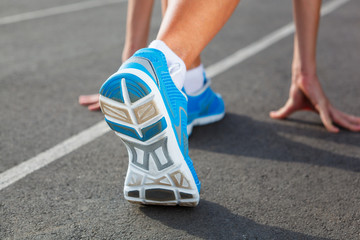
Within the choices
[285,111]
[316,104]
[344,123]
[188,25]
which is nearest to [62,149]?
[188,25]

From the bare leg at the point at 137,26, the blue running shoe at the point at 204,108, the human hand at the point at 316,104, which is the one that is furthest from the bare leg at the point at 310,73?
the bare leg at the point at 137,26

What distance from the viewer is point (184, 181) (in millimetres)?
1778

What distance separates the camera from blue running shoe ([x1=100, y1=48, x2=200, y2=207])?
165cm

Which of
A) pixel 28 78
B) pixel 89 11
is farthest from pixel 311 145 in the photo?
pixel 89 11

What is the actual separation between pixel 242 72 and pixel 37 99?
1.72 meters

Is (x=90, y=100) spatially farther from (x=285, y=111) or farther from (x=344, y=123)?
(x=344, y=123)

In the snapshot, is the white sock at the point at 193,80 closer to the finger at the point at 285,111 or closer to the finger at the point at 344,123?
the finger at the point at 285,111

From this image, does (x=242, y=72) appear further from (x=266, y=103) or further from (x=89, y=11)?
(x=89, y=11)

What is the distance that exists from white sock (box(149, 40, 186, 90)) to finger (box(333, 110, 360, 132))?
1.38 m

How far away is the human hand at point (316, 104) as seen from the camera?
276cm

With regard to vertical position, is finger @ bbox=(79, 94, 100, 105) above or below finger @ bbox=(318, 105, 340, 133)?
below

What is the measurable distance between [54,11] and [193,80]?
4.09m

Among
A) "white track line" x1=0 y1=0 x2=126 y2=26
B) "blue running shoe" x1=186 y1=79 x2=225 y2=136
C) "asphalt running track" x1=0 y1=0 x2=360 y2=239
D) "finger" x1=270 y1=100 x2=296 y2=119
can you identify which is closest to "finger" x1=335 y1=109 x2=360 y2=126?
"asphalt running track" x1=0 y1=0 x2=360 y2=239

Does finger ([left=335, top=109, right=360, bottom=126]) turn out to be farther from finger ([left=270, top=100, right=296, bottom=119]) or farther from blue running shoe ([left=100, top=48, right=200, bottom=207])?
blue running shoe ([left=100, top=48, right=200, bottom=207])
